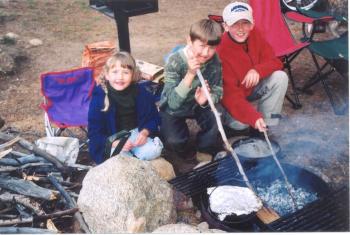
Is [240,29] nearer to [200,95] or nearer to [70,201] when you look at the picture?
[200,95]

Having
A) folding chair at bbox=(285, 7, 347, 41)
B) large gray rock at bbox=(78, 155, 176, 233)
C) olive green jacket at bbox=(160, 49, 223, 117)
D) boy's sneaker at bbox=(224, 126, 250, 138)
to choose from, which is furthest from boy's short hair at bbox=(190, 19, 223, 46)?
folding chair at bbox=(285, 7, 347, 41)

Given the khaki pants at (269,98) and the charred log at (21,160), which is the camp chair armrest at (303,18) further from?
the charred log at (21,160)

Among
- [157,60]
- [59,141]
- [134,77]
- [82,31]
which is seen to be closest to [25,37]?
[82,31]

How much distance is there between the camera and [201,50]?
342cm

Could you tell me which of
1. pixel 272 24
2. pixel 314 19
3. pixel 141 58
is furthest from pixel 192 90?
pixel 141 58

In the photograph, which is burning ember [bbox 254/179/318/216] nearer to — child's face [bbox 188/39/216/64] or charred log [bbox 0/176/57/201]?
child's face [bbox 188/39/216/64]

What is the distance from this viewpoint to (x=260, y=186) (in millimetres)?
3461

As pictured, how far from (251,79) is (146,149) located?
1154mm

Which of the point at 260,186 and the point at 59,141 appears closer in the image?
the point at 260,186

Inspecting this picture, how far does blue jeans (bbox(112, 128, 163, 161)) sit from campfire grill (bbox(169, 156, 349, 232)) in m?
0.40

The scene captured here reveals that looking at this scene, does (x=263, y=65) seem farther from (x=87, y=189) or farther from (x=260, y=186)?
(x=87, y=189)

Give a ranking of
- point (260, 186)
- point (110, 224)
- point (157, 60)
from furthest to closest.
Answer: point (157, 60) → point (260, 186) → point (110, 224)

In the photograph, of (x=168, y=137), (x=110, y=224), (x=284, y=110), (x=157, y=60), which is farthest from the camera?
(x=157, y=60)

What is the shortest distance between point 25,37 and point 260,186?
5453 mm
